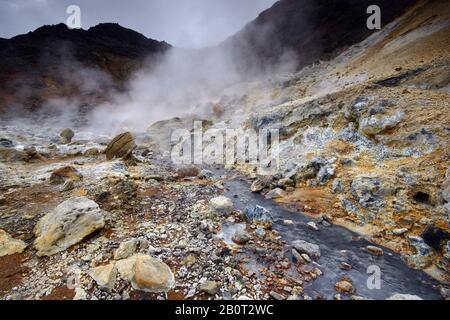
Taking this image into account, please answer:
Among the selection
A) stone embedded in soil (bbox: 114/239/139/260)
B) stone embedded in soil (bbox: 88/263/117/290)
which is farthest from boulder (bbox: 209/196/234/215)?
stone embedded in soil (bbox: 88/263/117/290)

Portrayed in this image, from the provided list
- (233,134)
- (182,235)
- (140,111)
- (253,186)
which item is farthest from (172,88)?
(182,235)

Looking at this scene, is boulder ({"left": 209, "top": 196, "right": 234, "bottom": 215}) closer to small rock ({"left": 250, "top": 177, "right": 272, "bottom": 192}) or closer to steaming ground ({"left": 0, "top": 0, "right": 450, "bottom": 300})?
steaming ground ({"left": 0, "top": 0, "right": 450, "bottom": 300})

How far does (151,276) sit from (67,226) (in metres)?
2.54

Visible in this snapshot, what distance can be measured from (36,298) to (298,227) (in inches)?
222

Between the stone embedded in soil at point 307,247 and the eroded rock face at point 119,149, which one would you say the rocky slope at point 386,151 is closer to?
the stone embedded in soil at point 307,247

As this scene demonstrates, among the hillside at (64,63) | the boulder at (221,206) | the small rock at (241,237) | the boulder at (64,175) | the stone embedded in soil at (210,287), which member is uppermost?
the hillside at (64,63)

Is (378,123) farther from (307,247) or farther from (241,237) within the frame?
(241,237)

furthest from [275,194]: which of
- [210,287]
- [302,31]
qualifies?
[302,31]

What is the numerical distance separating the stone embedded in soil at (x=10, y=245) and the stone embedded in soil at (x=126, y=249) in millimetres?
2046

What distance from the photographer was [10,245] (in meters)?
4.65

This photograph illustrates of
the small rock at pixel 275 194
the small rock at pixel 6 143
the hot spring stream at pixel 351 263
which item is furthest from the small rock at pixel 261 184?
the small rock at pixel 6 143

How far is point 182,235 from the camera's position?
5.34 meters

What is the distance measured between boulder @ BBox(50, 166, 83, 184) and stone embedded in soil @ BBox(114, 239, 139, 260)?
572 cm

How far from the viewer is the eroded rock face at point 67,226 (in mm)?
4629
